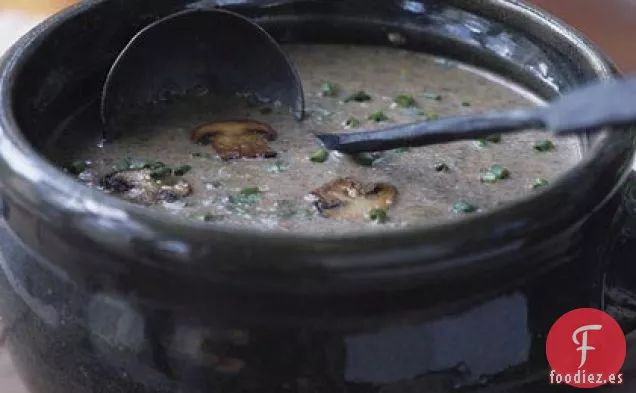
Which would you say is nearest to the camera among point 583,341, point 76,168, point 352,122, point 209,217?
point 583,341

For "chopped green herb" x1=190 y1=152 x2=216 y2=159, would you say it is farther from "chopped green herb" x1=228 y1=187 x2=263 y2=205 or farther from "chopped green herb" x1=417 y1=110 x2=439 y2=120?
"chopped green herb" x1=417 y1=110 x2=439 y2=120

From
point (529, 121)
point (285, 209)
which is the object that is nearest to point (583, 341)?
point (529, 121)

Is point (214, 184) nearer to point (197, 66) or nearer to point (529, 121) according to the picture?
point (197, 66)

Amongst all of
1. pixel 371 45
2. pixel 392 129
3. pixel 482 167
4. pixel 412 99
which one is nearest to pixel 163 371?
pixel 392 129

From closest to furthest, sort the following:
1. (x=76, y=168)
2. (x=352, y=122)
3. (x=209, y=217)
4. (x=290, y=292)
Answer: (x=290, y=292) < (x=209, y=217) < (x=76, y=168) < (x=352, y=122)

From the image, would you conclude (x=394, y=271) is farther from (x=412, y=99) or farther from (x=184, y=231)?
(x=412, y=99)

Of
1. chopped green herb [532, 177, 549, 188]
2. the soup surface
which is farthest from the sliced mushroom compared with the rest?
chopped green herb [532, 177, 549, 188]
